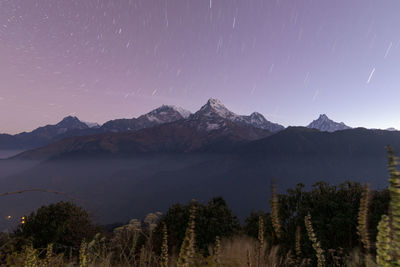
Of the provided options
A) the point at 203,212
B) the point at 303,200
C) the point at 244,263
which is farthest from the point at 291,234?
the point at 244,263

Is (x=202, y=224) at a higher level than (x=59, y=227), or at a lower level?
lower

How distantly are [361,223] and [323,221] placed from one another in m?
18.7

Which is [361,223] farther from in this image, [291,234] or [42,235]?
[42,235]

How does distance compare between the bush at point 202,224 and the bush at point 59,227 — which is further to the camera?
the bush at point 202,224

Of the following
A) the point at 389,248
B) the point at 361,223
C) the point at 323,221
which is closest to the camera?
the point at 389,248

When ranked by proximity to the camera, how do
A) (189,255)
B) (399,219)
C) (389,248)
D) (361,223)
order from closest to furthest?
(399,219) < (389,248) < (189,255) < (361,223)

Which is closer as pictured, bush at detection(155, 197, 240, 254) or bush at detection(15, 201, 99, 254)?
bush at detection(15, 201, 99, 254)

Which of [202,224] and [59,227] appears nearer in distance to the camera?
[59,227]

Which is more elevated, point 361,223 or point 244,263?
point 361,223

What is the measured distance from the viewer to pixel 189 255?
1.44 metres

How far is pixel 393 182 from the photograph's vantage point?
3.34ft

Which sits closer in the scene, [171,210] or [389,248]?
[389,248]

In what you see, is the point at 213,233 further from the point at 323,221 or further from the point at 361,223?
the point at 361,223

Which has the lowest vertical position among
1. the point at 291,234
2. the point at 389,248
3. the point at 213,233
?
the point at 213,233
